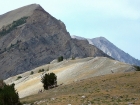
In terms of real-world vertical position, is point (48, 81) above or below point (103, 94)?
above

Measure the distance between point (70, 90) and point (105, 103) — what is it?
11.0m

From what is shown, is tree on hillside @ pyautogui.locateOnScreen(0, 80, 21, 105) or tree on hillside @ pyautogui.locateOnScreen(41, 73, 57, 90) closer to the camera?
tree on hillside @ pyautogui.locateOnScreen(0, 80, 21, 105)

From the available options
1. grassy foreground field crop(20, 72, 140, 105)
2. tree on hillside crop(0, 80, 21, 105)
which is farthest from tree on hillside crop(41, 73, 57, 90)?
tree on hillside crop(0, 80, 21, 105)

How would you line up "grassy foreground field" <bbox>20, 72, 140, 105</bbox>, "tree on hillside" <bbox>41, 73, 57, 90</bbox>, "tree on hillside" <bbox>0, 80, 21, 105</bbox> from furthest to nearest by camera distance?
"tree on hillside" <bbox>41, 73, 57, 90</bbox> < "tree on hillside" <bbox>0, 80, 21, 105</bbox> < "grassy foreground field" <bbox>20, 72, 140, 105</bbox>

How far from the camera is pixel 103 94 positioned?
29.1 meters

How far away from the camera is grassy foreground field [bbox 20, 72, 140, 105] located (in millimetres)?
25422

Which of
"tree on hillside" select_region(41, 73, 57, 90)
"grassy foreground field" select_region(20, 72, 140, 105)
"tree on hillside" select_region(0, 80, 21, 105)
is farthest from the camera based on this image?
"tree on hillside" select_region(41, 73, 57, 90)

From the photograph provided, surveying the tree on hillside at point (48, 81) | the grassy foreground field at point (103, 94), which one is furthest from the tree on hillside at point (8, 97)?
the tree on hillside at point (48, 81)

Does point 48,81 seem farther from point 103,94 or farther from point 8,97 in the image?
point 103,94

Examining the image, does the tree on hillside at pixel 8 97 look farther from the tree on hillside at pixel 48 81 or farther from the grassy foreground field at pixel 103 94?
the tree on hillside at pixel 48 81

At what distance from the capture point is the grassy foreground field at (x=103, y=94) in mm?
25422

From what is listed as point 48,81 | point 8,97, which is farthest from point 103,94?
point 48,81

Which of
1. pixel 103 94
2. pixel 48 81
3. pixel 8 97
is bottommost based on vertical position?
pixel 103 94

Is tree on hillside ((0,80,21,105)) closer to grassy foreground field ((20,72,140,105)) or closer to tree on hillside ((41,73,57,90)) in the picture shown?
grassy foreground field ((20,72,140,105))
